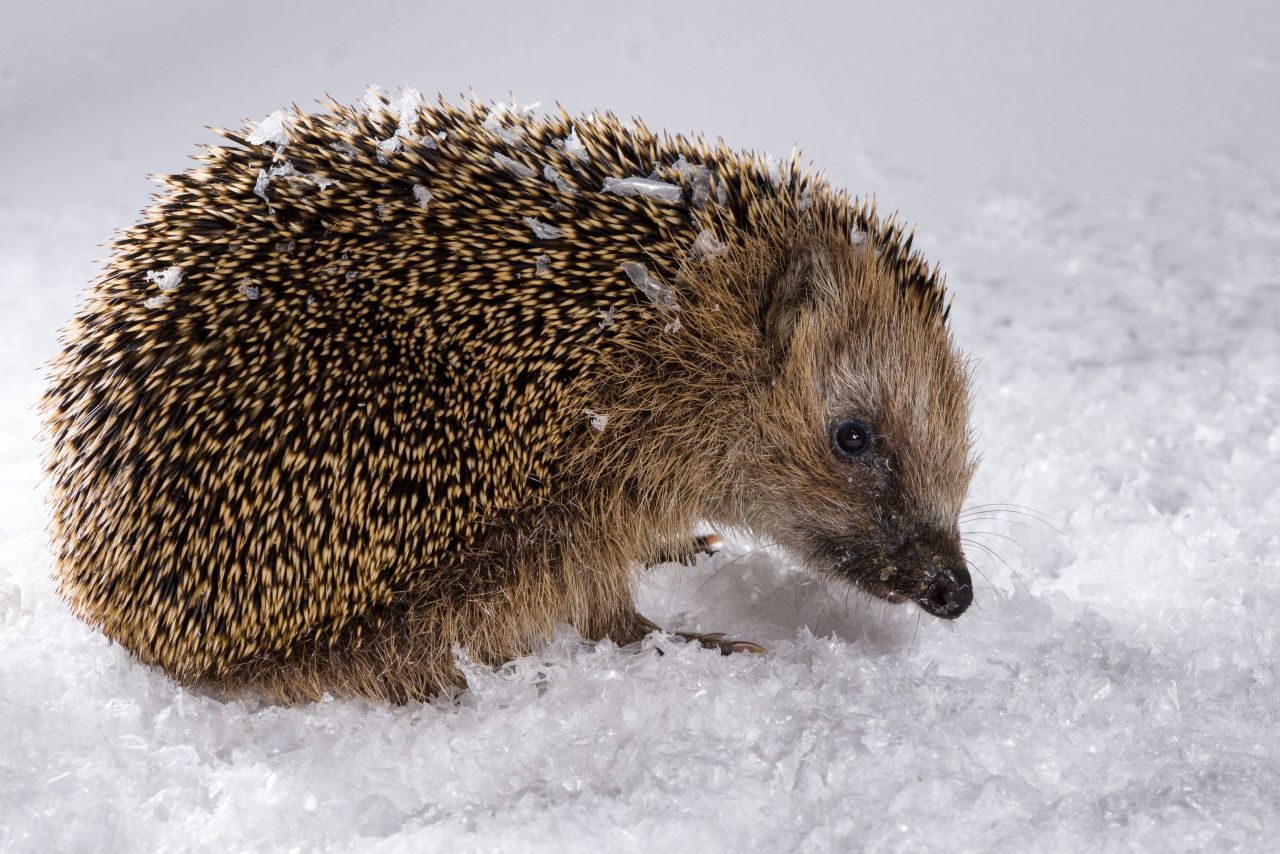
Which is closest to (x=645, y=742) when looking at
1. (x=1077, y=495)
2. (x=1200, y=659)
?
(x=1200, y=659)

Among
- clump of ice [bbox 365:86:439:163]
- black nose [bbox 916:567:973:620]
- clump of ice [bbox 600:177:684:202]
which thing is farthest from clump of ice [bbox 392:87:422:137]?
black nose [bbox 916:567:973:620]

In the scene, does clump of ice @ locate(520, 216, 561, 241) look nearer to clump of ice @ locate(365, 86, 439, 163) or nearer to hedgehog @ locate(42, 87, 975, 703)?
hedgehog @ locate(42, 87, 975, 703)

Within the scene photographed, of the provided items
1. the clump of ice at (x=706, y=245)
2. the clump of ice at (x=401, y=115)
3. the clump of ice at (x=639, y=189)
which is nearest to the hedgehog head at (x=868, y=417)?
the clump of ice at (x=706, y=245)

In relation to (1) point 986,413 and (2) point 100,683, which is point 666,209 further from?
(1) point 986,413

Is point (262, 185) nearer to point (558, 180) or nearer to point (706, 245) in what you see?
point (558, 180)

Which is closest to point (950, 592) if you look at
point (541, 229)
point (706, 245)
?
point (706, 245)

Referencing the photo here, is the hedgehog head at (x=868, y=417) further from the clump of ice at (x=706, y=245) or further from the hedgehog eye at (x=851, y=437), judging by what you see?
the clump of ice at (x=706, y=245)

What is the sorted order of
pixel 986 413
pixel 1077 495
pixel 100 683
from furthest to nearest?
1. pixel 986 413
2. pixel 1077 495
3. pixel 100 683
